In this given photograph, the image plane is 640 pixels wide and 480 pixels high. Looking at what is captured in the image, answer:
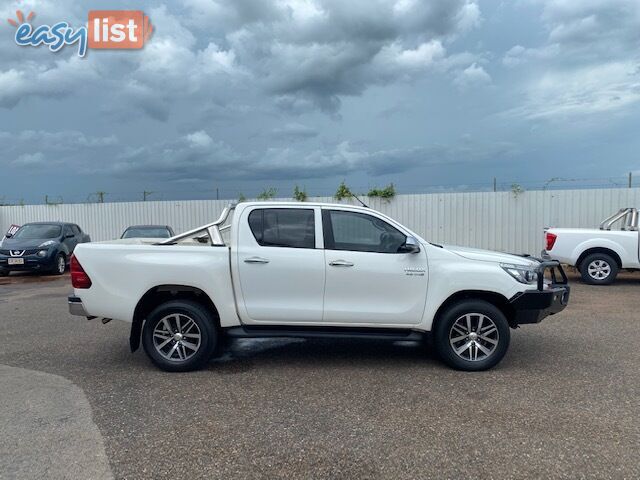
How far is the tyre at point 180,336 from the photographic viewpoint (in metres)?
5.52

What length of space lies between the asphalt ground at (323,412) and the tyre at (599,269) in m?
5.35

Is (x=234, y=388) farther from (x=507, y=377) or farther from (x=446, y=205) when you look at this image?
(x=446, y=205)

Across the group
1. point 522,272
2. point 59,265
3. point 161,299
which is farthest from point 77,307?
point 59,265

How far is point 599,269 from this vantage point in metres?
11.8

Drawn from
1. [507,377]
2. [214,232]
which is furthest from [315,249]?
[507,377]

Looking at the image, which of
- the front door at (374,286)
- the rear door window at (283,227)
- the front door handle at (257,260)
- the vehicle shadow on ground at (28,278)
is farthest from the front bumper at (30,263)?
the front door at (374,286)

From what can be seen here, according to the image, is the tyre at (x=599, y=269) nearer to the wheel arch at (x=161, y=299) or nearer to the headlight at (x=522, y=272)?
the headlight at (x=522, y=272)

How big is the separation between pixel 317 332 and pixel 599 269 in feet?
29.6

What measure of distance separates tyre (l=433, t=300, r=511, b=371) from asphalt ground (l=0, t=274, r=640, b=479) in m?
0.20

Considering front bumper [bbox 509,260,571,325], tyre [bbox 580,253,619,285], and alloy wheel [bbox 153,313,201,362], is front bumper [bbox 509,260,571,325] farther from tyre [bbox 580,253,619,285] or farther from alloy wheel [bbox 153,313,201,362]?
tyre [bbox 580,253,619,285]

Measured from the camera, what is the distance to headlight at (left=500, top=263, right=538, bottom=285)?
18.2ft

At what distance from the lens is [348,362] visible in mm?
5883

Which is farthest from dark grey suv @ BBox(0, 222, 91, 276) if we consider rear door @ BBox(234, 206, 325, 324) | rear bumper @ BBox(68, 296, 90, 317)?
rear door @ BBox(234, 206, 325, 324)

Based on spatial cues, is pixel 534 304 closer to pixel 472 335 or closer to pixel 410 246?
pixel 472 335
